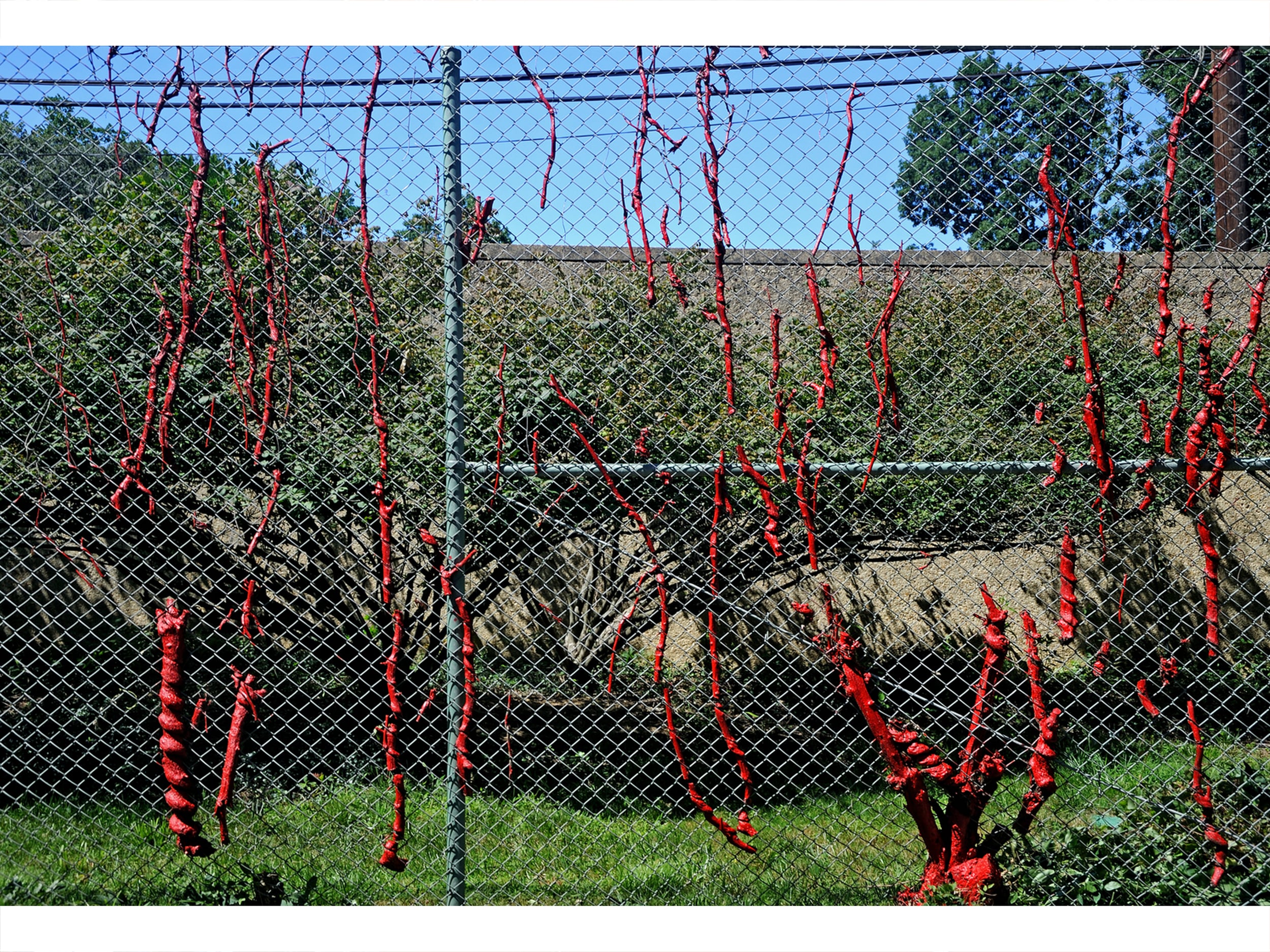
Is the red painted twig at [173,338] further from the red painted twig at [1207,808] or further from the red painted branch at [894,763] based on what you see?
the red painted twig at [1207,808]

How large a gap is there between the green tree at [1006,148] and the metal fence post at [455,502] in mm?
1466

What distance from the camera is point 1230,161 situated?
3.04 metres

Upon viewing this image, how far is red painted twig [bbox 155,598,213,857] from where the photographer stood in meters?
2.68

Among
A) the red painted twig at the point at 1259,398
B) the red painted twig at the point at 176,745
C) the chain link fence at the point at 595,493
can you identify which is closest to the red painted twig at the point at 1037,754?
the chain link fence at the point at 595,493

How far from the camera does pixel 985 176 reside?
3189 mm

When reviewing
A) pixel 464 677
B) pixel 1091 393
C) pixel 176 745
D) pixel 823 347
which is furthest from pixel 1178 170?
pixel 176 745

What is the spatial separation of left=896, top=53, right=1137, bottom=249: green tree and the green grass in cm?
189

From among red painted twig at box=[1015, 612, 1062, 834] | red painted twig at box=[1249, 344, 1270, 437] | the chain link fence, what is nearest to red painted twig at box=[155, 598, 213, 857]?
the chain link fence

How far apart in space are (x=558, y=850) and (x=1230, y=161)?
326cm

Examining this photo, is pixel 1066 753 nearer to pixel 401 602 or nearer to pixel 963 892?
pixel 963 892

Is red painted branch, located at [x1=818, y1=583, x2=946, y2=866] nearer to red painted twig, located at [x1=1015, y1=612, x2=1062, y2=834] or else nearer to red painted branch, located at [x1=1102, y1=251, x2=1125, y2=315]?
red painted twig, located at [x1=1015, y1=612, x2=1062, y2=834]

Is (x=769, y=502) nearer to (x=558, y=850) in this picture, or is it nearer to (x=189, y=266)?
(x=558, y=850)

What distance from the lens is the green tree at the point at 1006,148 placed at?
2.88 meters

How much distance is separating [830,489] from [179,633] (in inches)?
91.7
